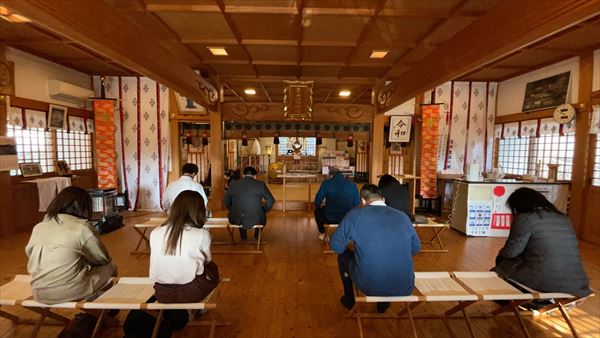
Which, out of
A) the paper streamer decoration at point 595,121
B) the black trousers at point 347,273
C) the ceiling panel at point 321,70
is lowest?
the black trousers at point 347,273

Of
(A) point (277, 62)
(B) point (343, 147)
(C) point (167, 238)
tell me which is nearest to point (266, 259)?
(C) point (167, 238)

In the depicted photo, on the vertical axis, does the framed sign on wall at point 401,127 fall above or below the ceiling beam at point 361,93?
below

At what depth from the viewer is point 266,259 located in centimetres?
382

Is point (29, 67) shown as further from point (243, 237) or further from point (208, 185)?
point (208, 185)

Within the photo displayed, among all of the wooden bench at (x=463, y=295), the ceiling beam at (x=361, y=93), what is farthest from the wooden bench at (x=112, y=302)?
the ceiling beam at (x=361, y=93)

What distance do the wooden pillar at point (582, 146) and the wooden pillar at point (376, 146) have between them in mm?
3208

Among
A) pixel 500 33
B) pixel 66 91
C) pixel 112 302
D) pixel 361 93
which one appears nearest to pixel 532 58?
pixel 361 93

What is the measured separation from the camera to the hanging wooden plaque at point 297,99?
20.1ft

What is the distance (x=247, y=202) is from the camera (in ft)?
13.1

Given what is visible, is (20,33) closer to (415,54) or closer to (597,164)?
(415,54)

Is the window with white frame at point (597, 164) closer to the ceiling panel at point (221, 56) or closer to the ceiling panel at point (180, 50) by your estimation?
the ceiling panel at point (221, 56)

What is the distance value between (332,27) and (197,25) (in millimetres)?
1730

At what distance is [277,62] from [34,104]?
14.0ft

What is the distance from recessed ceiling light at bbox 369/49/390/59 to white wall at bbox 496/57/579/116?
328 cm
